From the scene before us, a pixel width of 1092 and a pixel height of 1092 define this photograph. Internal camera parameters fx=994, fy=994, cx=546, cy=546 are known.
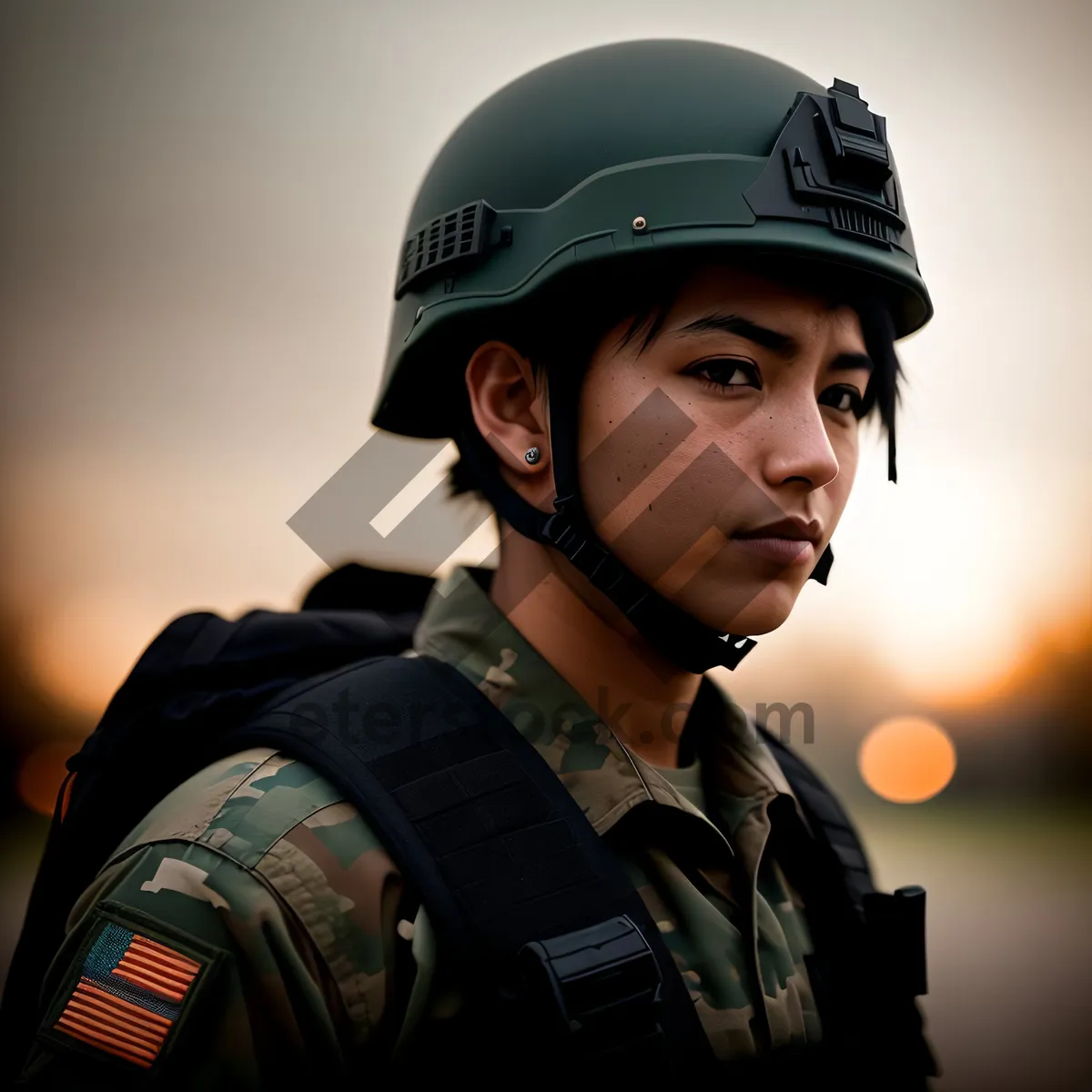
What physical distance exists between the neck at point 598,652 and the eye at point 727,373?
51 centimetres

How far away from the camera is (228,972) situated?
155 centimetres

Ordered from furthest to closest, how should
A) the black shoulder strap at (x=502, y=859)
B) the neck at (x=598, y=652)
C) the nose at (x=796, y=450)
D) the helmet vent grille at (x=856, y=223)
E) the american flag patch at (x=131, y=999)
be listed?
the neck at (x=598, y=652)
the helmet vent grille at (x=856, y=223)
the nose at (x=796, y=450)
the black shoulder strap at (x=502, y=859)
the american flag patch at (x=131, y=999)

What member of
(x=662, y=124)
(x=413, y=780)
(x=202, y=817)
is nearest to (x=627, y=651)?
(x=413, y=780)

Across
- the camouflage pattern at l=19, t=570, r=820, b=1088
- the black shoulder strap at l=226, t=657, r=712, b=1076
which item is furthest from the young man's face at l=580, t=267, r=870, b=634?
the black shoulder strap at l=226, t=657, r=712, b=1076

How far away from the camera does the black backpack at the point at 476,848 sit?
165 cm

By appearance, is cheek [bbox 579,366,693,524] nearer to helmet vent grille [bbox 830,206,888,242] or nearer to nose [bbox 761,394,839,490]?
nose [bbox 761,394,839,490]

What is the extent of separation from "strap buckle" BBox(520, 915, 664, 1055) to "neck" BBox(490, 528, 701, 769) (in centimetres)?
55

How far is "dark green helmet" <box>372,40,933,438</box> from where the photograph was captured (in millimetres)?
1997

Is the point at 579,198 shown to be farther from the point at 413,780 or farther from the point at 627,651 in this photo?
the point at 413,780

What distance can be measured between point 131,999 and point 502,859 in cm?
63

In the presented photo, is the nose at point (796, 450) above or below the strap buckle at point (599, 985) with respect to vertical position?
above

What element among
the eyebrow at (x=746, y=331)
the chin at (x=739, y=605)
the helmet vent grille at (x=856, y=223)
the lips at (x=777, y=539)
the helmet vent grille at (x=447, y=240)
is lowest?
the chin at (x=739, y=605)

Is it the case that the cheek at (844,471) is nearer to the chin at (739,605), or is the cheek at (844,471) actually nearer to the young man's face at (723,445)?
the young man's face at (723,445)

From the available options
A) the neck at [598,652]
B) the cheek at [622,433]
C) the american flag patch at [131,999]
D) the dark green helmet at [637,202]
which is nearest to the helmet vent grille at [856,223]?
the dark green helmet at [637,202]
